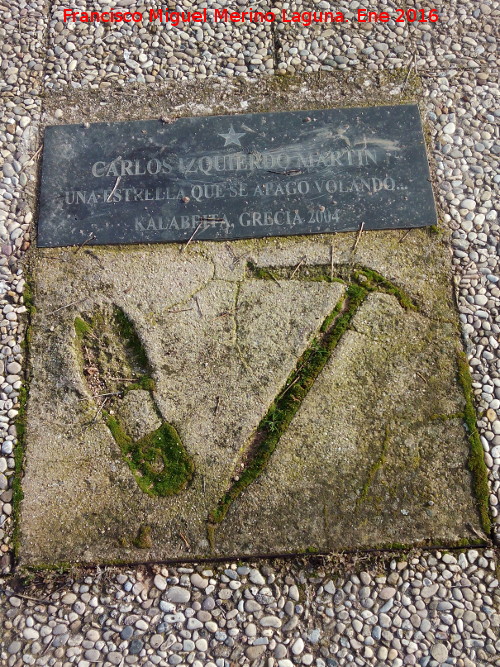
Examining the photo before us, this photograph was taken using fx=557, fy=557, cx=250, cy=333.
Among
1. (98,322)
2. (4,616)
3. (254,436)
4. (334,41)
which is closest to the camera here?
(4,616)

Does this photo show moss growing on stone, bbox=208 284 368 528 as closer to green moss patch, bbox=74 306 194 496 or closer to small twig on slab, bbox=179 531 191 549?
small twig on slab, bbox=179 531 191 549

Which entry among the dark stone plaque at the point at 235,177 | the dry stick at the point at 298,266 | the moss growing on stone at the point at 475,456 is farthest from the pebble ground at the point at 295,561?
the dry stick at the point at 298,266

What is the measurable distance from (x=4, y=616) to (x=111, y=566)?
23.5 inches

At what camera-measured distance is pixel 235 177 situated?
3637 mm

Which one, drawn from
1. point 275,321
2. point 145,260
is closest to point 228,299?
point 275,321

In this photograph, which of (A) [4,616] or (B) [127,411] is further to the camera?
(B) [127,411]

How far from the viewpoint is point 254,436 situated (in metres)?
3.19

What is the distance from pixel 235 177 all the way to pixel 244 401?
147 centimetres

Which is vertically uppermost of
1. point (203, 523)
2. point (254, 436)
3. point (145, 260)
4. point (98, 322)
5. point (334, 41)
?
point (334, 41)

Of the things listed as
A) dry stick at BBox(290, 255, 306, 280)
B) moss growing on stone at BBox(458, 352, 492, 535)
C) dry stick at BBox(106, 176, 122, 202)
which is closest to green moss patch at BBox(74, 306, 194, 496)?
dry stick at BBox(106, 176, 122, 202)

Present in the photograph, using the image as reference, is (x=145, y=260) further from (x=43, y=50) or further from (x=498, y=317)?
(x=498, y=317)

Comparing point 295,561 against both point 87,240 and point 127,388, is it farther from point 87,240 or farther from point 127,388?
point 87,240

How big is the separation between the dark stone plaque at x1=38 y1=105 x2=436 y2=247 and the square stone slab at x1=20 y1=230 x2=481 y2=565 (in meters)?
0.14

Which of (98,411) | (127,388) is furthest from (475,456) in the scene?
(98,411)
